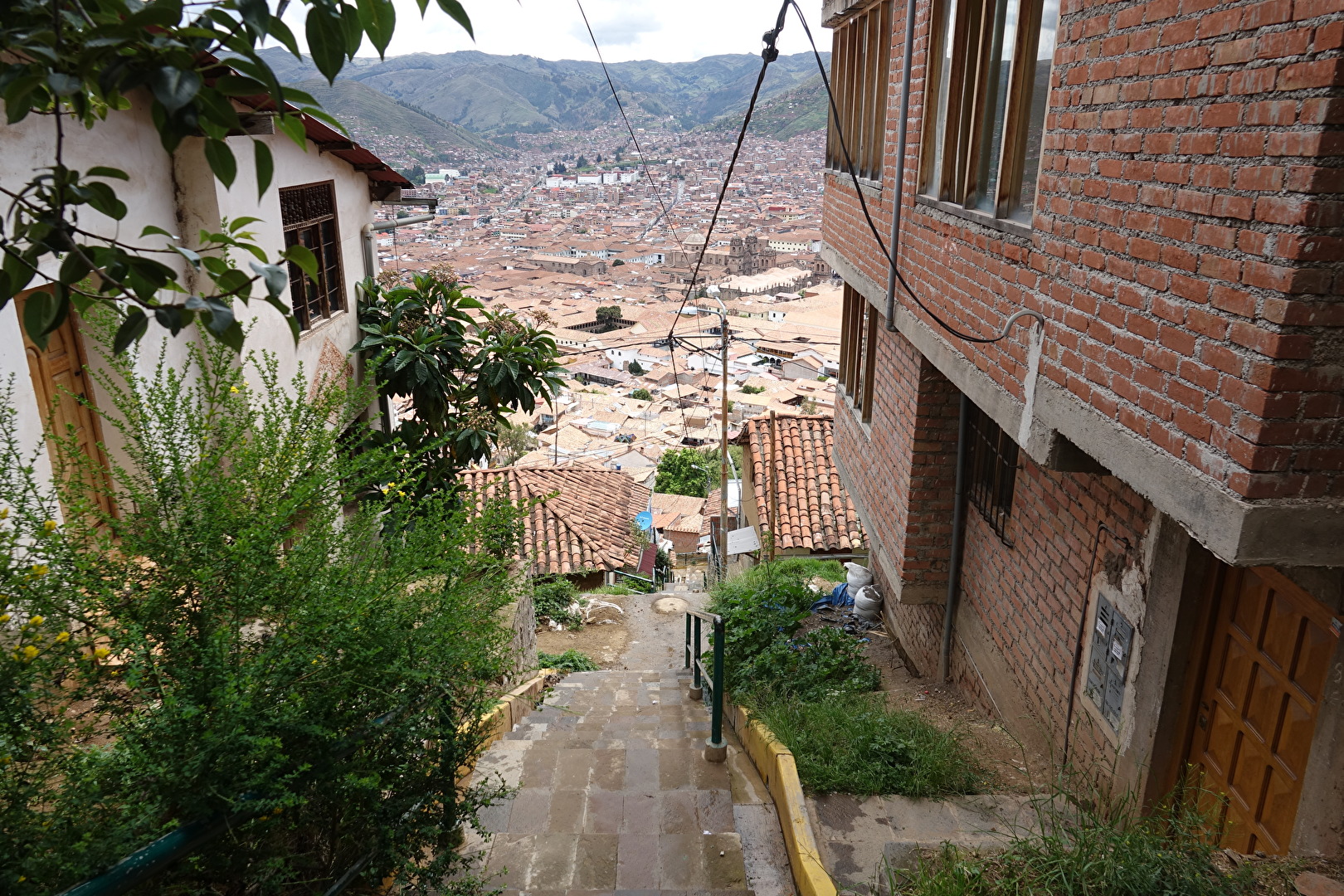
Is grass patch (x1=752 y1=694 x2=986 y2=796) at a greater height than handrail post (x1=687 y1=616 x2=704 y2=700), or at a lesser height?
greater

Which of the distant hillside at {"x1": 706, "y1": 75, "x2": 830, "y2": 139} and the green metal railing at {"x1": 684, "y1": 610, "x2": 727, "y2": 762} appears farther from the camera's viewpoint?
the distant hillside at {"x1": 706, "y1": 75, "x2": 830, "y2": 139}

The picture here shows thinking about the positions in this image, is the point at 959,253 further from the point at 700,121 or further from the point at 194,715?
the point at 700,121

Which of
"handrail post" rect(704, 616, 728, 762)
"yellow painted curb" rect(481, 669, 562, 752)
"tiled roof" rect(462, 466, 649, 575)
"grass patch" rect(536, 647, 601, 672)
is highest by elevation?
"handrail post" rect(704, 616, 728, 762)

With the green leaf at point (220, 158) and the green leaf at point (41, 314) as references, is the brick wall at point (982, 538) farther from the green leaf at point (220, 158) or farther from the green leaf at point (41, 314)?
the green leaf at point (41, 314)

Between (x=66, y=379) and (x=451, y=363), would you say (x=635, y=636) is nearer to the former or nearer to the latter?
(x=451, y=363)

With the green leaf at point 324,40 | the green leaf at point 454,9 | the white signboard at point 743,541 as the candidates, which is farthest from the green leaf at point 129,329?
the white signboard at point 743,541

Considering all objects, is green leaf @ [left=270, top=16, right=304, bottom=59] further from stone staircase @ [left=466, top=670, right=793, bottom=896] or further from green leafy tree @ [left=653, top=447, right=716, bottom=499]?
green leafy tree @ [left=653, top=447, right=716, bottom=499]

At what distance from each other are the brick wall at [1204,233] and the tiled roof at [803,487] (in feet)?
28.5

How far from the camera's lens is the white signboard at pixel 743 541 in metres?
14.1

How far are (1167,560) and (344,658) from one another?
10.3 ft

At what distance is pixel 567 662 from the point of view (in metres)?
9.66

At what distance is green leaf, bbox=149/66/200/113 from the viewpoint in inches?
50.8

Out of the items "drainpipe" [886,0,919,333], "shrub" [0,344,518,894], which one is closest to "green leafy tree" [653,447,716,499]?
"drainpipe" [886,0,919,333]

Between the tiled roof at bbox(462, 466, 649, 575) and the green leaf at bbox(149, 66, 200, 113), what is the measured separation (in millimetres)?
11570
